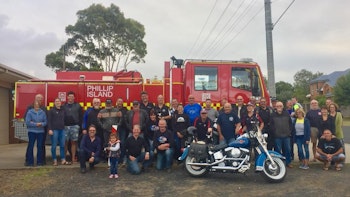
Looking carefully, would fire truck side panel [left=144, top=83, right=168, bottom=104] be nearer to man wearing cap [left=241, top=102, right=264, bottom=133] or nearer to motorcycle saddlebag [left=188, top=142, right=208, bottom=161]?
man wearing cap [left=241, top=102, right=264, bottom=133]

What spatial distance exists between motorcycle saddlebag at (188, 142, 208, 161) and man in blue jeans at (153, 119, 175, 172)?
2.98 feet

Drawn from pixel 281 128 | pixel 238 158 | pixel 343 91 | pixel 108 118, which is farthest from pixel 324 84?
pixel 108 118

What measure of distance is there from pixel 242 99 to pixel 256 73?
3.90ft

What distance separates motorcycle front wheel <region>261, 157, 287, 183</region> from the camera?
7227 millimetres

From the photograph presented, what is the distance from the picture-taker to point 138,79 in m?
10.3

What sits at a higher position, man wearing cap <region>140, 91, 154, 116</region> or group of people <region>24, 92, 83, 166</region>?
man wearing cap <region>140, 91, 154, 116</region>

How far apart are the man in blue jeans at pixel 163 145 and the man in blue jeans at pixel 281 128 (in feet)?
8.99

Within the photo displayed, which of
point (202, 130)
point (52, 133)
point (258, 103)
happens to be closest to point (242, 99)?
point (258, 103)

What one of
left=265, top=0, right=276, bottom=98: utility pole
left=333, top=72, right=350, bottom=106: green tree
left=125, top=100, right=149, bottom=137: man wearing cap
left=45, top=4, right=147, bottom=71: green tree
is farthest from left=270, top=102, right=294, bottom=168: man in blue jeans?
left=333, top=72, right=350, bottom=106: green tree

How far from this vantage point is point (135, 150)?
827cm

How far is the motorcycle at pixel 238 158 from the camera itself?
24.0 ft

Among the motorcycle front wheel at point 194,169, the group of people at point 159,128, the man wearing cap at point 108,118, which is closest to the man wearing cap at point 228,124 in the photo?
the group of people at point 159,128

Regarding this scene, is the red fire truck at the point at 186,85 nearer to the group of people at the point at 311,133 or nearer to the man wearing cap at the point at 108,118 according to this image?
the man wearing cap at the point at 108,118

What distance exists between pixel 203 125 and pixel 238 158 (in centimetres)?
160
